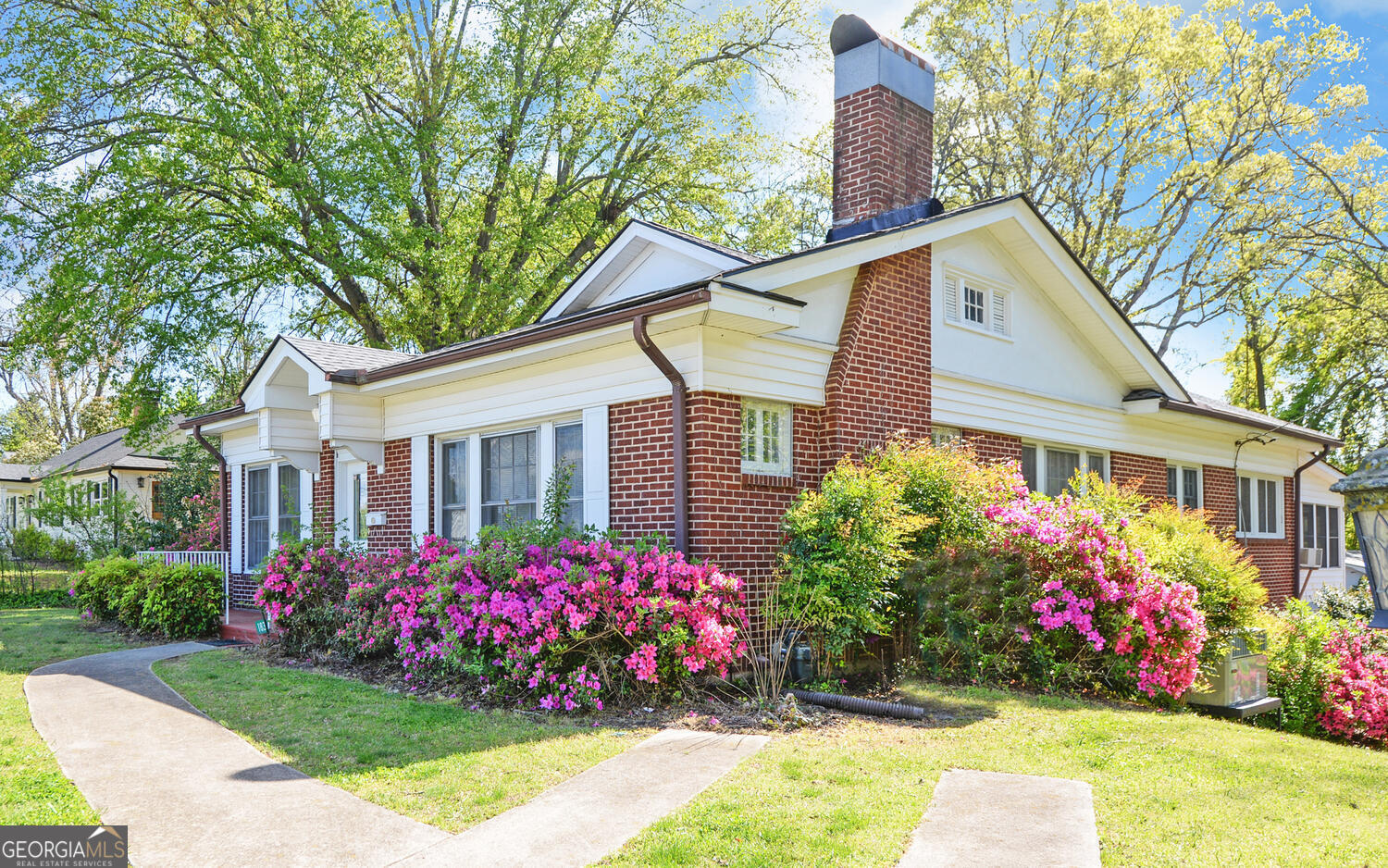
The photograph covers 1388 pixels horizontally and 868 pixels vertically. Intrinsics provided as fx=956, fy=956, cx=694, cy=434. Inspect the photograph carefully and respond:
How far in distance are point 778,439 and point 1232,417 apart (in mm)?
9939

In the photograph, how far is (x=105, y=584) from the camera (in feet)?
48.3

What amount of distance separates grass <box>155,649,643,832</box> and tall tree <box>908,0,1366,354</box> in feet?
73.2

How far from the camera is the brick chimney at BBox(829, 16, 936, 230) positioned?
36.5ft

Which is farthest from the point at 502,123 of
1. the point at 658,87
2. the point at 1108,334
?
the point at 1108,334

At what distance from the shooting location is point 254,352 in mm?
22391

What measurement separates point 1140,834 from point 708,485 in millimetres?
4652

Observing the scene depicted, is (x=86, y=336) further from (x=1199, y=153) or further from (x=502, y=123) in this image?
(x=1199, y=153)

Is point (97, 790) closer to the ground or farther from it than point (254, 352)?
closer to the ground

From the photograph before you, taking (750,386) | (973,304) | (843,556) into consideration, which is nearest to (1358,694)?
(843,556)

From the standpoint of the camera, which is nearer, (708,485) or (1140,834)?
(1140,834)

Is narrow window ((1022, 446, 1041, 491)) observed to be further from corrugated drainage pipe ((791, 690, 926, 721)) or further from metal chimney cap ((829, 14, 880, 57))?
corrugated drainage pipe ((791, 690, 926, 721))

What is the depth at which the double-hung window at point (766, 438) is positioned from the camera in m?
9.05

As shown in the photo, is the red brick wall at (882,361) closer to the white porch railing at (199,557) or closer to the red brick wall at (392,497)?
the red brick wall at (392,497)

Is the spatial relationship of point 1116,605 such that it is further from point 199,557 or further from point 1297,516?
point 199,557
